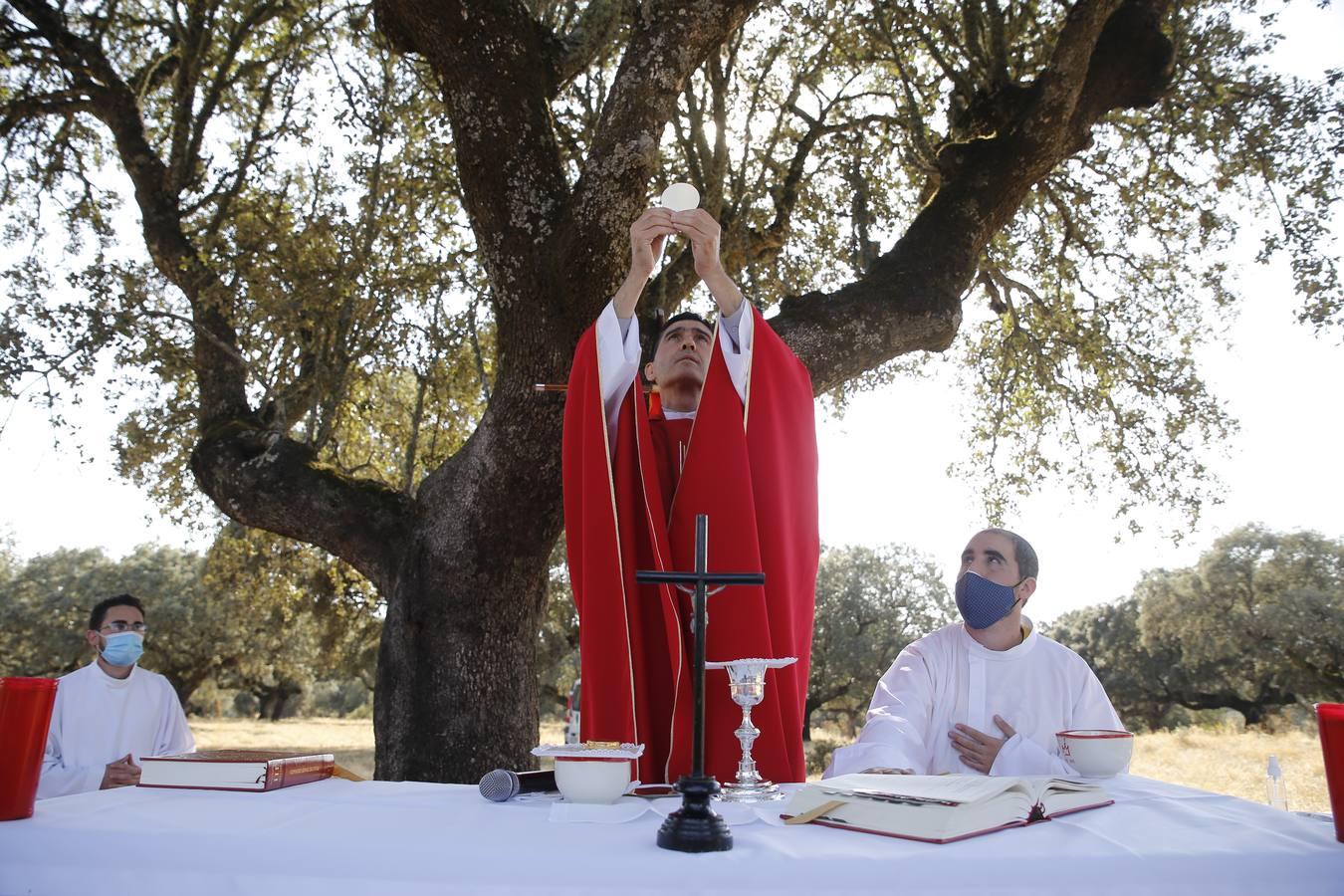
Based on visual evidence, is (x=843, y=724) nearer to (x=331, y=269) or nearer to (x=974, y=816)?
(x=331, y=269)

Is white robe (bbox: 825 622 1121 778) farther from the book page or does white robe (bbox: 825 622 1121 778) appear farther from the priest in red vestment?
the book page

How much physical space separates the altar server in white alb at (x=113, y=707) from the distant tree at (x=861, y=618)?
53.8 ft

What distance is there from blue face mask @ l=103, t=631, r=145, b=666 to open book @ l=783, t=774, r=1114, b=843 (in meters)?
4.18

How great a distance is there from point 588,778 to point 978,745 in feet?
5.36

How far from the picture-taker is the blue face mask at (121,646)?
4844 mm

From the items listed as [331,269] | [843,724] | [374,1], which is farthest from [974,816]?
[843,724]

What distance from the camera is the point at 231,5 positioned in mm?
8109

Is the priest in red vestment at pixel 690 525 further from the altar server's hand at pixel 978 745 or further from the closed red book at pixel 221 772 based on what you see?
the closed red book at pixel 221 772

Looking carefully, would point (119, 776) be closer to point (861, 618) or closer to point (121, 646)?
point (121, 646)

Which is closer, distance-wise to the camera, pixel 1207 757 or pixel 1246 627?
pixel 1207 757

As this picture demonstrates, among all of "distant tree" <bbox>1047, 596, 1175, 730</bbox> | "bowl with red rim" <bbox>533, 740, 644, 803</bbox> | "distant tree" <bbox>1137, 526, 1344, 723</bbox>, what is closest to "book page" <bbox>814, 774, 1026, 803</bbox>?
"bowl with red rim" <bbox>533, 740, 644, 803</bbox>

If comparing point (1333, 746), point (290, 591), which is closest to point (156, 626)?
point (290, 591)

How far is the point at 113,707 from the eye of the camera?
5.19 m

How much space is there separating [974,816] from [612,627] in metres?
1.48
